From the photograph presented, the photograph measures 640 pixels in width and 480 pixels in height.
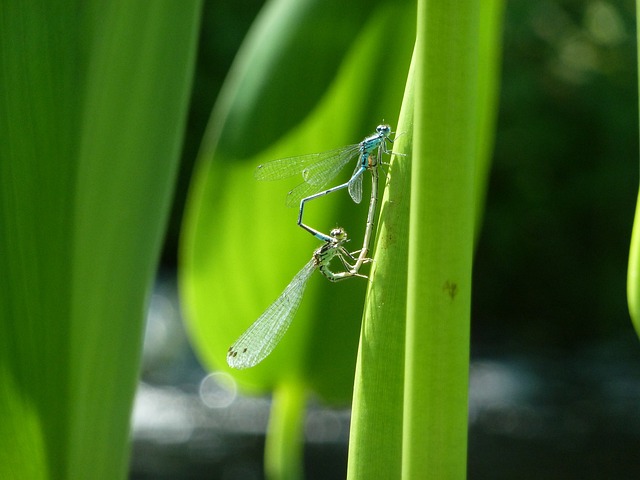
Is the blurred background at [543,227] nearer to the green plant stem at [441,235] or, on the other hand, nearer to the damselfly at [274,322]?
the damselfly at [274,322]

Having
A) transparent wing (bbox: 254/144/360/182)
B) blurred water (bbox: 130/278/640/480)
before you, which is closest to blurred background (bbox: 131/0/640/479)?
blurred water (bbox: 130/278/640/480)

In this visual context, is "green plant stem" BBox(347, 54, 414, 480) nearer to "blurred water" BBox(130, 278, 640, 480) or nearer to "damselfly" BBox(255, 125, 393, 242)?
"damselfly" BBox(255, 125, 393, 242)

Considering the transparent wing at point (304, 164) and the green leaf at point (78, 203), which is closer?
the green leaf at point (78, 203)

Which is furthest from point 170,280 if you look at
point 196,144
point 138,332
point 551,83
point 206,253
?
point 138,332

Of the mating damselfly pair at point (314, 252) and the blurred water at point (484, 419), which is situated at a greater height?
the blurred water at point (484, 419)

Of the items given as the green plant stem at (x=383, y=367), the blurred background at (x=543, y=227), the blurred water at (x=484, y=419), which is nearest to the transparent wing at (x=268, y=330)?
the green plant stem at (x=383, y=367)

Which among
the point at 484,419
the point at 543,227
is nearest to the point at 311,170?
the point at 484,419

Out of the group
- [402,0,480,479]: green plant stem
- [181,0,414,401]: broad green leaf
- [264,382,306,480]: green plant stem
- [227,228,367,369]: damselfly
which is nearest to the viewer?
[402,0,480,479]: green plant stem
